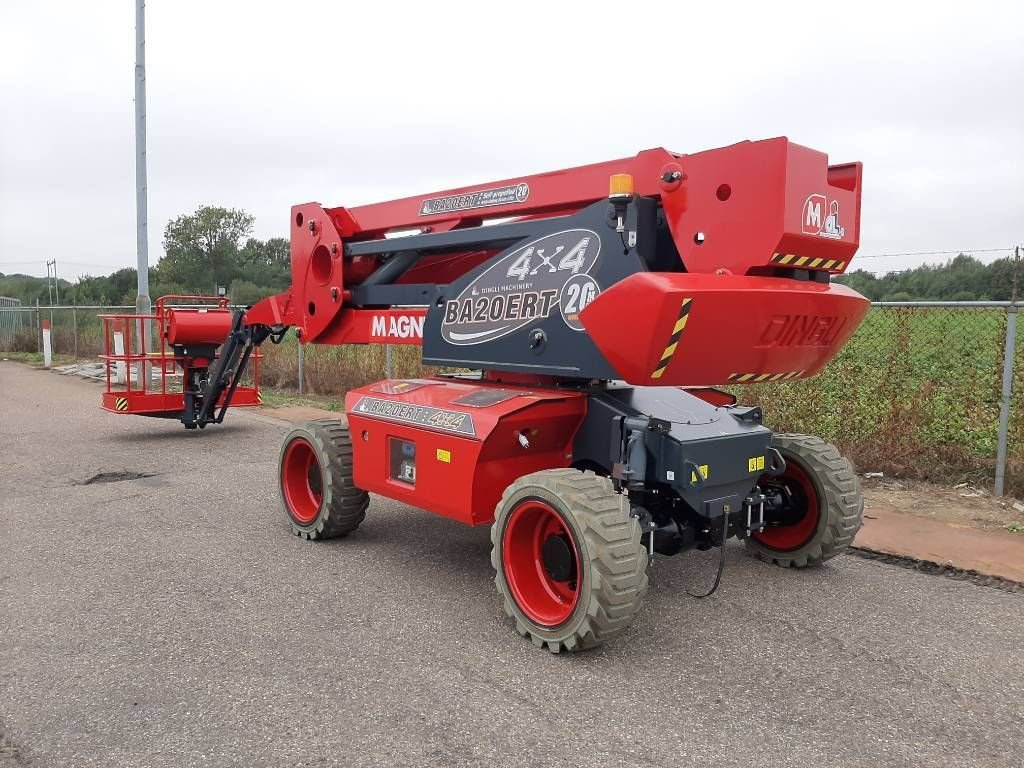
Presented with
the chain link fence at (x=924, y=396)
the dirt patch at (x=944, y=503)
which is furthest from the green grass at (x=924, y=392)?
the dirt patch at (x=944, y=503)

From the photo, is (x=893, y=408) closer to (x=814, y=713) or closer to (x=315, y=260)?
(x=814, y=713)

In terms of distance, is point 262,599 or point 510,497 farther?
point 262,599

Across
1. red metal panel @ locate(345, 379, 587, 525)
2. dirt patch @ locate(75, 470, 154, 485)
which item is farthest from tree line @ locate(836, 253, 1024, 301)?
dirt patch @ locate(75, 470, 154, 485)

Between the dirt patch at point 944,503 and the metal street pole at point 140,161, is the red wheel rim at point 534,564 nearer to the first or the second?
the dirt patch at point 944,503

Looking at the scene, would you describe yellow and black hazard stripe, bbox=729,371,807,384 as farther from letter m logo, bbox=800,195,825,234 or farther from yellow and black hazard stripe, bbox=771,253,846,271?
letter m logo, bbox=800,195,825,234

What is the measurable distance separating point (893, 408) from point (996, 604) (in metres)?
2.93

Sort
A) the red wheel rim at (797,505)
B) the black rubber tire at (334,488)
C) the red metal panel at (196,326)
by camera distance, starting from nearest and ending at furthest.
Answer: the red wheel rim at (797,505) → the black rubber tire at (334,488) → the red metal panel at (196,326)

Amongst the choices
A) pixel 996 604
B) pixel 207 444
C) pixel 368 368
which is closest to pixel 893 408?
pixel 996 604

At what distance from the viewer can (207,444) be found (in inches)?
363

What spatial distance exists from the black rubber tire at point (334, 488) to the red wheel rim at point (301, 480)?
0.78 feet

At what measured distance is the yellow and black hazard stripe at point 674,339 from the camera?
3389 millimetres

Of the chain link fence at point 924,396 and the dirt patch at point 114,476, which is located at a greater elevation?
the chain link fence at point 924,396

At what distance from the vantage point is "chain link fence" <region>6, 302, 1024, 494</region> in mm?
6508

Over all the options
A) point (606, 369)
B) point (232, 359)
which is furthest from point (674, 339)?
point (232, 359)
